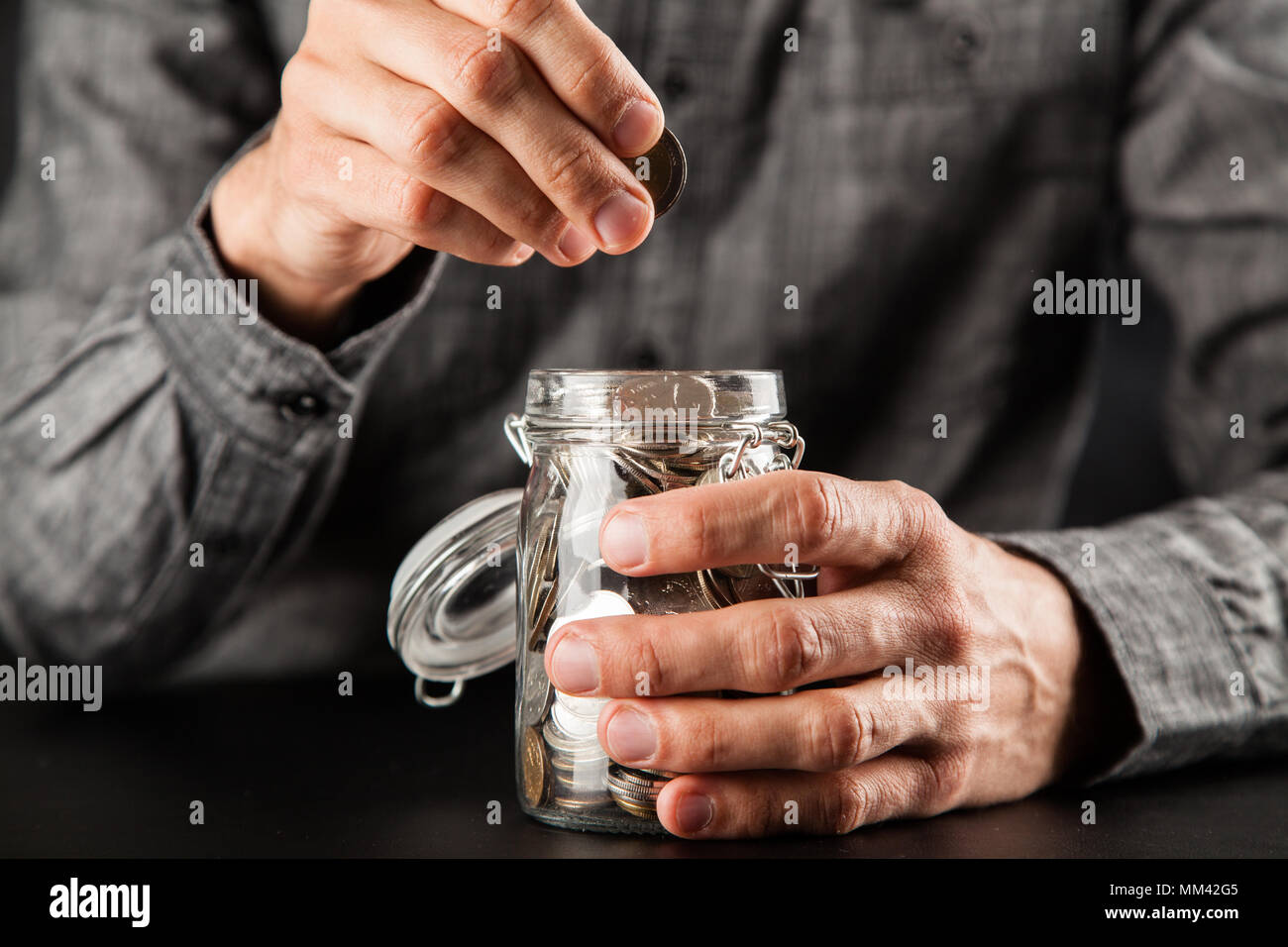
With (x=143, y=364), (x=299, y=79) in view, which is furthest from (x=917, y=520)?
(x=143, y=364)

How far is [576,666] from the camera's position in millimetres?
497

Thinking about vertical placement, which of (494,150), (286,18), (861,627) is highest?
(286,18)

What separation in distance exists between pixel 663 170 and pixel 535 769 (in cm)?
34

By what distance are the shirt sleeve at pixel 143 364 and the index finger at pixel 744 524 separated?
1.18ft

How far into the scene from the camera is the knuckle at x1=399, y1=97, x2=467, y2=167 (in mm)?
545

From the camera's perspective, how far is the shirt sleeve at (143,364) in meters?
0.87

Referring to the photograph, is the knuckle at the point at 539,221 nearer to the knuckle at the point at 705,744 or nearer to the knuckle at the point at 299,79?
the knuckle at the point at 299,79

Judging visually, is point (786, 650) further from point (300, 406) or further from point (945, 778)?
point (300, 406)

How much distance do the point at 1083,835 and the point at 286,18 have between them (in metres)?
1.14

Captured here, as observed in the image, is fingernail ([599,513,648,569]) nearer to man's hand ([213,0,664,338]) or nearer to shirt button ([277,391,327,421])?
man's hand ([213,0,664,338])

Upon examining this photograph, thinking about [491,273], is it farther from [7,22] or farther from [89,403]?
[7,22]

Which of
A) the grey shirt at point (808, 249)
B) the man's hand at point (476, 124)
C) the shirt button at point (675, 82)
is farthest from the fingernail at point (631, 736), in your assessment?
the shirt button at point (675, 82)

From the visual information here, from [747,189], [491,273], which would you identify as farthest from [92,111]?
[747,189]
